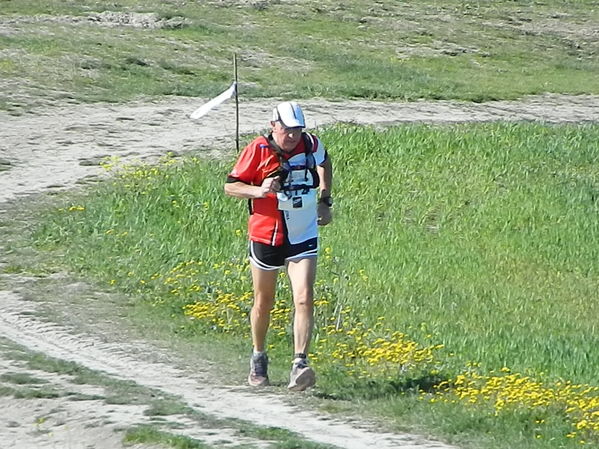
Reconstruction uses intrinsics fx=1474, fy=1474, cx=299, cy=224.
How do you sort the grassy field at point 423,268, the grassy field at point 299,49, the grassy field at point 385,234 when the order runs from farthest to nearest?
the grassy field at point 299,49
the grassy field at point 385,234
the grassy field at point 423,268

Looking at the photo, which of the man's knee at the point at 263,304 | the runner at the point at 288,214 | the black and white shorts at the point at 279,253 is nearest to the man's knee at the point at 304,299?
the runner at the point at 288,214

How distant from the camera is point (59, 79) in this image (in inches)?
1007

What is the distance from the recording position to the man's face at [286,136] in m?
9.32

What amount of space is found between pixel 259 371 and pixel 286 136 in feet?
5.29

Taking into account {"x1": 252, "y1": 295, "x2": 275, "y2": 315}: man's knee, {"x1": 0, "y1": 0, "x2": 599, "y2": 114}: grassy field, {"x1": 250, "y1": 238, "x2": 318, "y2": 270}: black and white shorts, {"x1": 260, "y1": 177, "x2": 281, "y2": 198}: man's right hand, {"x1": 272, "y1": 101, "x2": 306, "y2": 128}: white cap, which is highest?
{"x1": 272, "y1": 101, "x2": 306, "y2": 128}: white cap

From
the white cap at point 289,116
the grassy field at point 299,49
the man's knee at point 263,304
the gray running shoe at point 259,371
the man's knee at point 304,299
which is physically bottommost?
the grassy field at point 299,49

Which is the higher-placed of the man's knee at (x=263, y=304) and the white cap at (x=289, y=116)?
the white cap at (x=289, y=116)

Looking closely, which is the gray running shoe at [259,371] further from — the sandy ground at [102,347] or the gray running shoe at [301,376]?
the gray running shoe at [301,376]

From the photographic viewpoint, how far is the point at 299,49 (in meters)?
32.5

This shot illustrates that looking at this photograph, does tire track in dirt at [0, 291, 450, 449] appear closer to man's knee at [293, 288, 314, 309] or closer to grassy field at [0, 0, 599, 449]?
grassy field at [0, 0, 599, 449]

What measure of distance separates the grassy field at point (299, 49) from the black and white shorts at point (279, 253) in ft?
47.1

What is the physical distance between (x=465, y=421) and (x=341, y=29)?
92.7 feet

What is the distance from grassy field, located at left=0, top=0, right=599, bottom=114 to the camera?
2661cm

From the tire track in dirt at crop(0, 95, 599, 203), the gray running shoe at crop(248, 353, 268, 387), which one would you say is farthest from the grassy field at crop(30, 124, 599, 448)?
the tire track in dirt at crop(0, 95, 599, 203)
